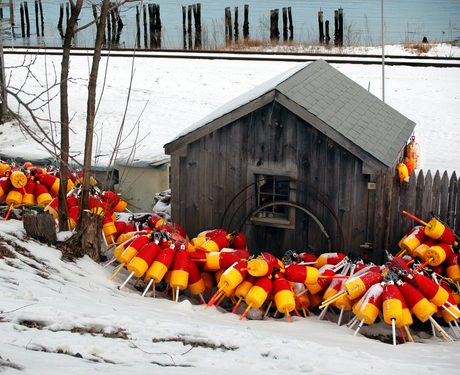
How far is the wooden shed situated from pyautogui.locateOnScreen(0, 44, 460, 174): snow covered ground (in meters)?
6.22

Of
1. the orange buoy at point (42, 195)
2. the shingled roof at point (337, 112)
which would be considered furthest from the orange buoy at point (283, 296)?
the orange buoy at point (42, 195)

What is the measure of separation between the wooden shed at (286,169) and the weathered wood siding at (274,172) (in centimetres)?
1

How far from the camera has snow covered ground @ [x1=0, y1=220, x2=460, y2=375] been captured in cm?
378

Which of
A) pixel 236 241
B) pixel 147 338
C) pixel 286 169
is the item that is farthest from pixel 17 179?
pixel 147 338

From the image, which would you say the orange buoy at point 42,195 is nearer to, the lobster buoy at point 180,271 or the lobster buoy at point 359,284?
the lobster buoy at point 180,271

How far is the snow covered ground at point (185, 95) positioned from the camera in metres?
15.1

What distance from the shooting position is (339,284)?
6.34 m

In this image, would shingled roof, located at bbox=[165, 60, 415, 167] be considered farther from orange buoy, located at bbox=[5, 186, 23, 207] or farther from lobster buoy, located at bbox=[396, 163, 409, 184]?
orange buoy, located at bbox=[5, 186, 23, 207]

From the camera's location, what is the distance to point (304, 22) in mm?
35875

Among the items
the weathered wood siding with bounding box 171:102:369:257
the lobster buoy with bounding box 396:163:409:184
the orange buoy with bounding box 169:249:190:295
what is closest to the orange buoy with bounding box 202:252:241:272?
the orange buoy with bounding box 169:249:190:295

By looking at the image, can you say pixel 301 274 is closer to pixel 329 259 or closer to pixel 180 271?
pixel 329 259

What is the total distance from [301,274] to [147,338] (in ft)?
8.28

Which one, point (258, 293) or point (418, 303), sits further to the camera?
point (258, 293)

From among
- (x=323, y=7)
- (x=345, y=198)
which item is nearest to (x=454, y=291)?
(x=345, y=198)
